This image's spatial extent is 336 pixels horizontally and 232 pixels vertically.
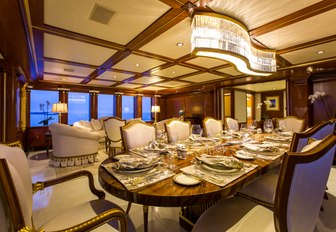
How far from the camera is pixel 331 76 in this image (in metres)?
4.01

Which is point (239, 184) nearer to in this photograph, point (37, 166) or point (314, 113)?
point (37, 166)

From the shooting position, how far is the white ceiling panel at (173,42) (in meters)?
2.29

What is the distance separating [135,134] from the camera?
2080 mm

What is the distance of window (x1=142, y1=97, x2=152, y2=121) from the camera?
873 centimetres

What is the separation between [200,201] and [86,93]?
7.19 metres

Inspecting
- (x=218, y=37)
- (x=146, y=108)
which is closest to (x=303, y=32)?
(x=218, y=37)

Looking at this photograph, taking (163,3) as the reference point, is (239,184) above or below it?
below

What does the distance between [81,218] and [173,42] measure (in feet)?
8.28

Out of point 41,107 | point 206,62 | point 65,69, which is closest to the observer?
point 206,62

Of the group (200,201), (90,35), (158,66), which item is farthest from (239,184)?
(158,66)

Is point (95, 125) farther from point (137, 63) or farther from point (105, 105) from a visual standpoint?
point (137, 63)

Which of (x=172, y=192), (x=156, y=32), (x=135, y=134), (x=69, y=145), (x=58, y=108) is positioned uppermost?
(x=156, y=32)

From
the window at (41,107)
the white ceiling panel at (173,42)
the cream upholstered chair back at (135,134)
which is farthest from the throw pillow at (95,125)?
the cream upholstered chair back at (135,134)

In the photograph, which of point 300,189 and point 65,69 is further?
point 65,69
